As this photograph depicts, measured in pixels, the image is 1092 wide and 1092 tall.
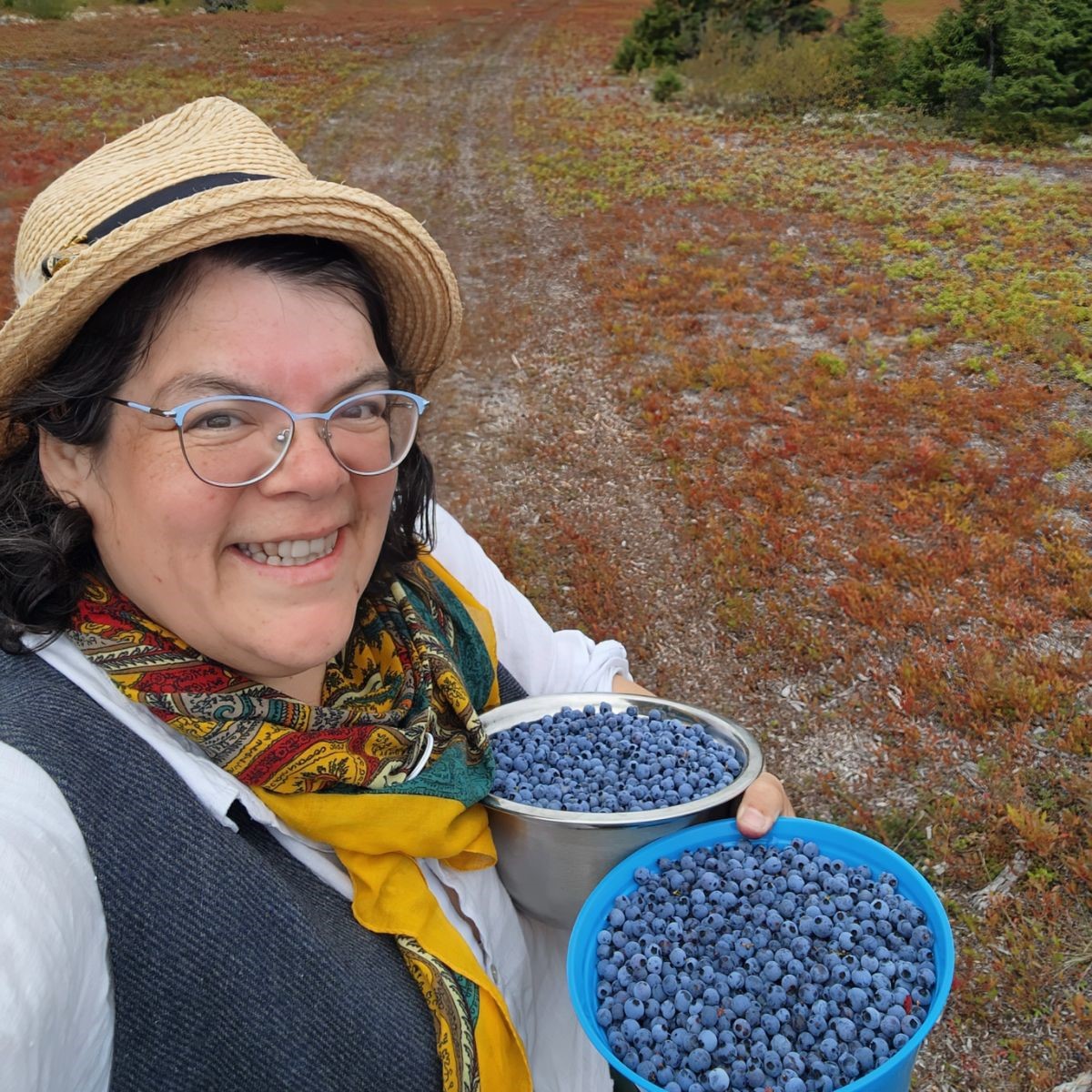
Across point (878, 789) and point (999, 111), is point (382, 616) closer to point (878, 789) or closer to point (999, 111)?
point (878, 789)

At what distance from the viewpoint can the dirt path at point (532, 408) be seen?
614 centimetres

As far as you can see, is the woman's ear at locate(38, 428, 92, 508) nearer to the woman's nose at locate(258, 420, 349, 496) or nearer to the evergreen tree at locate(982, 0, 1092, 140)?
the woman's nose at locate(258, 420, 349, 496)

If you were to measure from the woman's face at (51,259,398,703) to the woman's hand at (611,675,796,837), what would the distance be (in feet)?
2.96

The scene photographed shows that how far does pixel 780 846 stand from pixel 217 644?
3.90 feet

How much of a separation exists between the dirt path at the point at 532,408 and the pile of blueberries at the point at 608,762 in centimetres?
312

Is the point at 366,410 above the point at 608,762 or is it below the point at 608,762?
above

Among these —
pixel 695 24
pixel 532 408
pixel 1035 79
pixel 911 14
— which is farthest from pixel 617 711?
pixel 695 24

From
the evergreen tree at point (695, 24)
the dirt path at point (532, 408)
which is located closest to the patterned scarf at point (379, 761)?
the dirt path at point (532, 408)

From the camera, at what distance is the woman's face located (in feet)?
4.81

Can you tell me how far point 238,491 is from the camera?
150cm

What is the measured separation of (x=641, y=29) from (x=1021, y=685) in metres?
24.5

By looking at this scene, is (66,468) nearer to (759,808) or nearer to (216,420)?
(216,420)

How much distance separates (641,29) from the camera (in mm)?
24344

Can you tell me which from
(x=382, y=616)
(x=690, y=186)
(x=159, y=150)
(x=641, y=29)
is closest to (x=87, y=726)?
(x=382, y=616)
